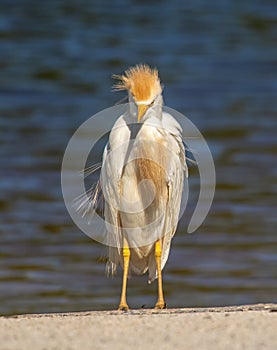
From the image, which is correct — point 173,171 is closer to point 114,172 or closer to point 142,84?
point 114,172

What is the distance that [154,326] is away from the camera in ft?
14.9

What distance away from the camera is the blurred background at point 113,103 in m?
7.98

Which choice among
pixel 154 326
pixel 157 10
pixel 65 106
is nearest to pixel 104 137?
pixel 65 106

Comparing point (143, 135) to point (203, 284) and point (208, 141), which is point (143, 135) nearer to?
point (203, 284)

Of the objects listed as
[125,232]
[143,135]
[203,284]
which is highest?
[143,135]

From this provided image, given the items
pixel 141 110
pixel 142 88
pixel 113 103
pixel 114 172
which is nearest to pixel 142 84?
pixel 142 88

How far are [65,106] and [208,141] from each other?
121 inches

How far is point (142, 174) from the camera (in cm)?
598

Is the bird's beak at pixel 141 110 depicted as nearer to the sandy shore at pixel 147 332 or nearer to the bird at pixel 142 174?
the bird at pixel 142 174

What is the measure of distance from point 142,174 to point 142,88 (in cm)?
52

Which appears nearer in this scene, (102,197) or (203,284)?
(102,197)

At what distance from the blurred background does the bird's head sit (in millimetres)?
2140

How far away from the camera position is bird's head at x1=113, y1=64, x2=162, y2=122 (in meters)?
5.68

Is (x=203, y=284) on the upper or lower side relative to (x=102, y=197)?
lower
